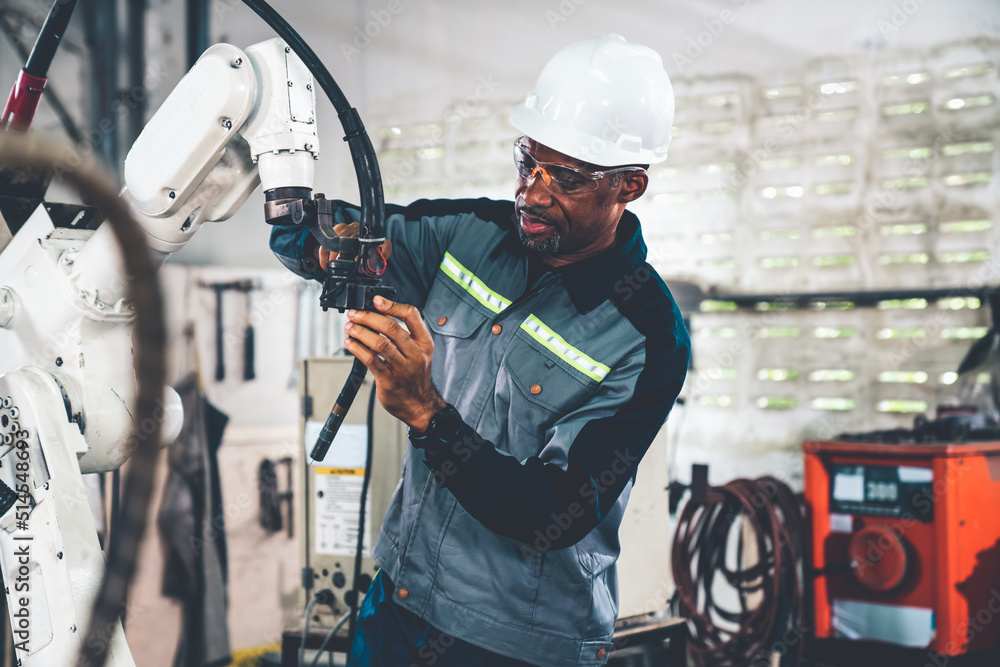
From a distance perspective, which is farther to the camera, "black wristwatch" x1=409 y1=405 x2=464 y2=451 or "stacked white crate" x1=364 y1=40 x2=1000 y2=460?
"stacked white crate" x1=364 y1=40 x2=1000 y2=460

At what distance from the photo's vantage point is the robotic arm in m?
1.03

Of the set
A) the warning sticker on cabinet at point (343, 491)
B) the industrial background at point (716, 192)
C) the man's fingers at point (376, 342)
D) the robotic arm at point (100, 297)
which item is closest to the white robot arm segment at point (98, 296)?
the robotic arm at point (100, 297)

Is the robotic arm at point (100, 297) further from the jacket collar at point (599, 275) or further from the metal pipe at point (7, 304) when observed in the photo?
the jacket collar at point (599, 275)

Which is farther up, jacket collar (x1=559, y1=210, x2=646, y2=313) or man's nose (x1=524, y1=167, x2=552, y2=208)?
man's nose (x1=524, y1=167, x2=552, y2=208)

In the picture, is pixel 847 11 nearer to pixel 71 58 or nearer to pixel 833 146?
pixel 833 146

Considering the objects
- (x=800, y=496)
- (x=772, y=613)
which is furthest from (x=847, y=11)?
(x=772, y=613)

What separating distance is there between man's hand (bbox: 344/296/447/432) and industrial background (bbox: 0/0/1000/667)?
199 cm

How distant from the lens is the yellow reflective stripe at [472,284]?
55.3 inches

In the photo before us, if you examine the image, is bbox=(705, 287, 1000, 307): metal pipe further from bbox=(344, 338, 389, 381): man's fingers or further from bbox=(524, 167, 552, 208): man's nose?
bbox=(344, 338, 389, 381): man's fingers

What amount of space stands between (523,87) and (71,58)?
1854mm

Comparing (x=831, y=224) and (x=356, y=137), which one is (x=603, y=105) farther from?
(x=831, y=224)

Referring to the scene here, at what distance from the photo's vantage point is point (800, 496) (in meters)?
3.01

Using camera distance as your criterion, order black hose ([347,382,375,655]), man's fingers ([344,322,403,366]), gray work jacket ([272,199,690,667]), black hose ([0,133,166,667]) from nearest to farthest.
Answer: black hose ([0,133,166,667]), man's fingers ([344,322,403,366]), gray work jacket ([272,199,690,667]), black hose ([347,382,375,655])

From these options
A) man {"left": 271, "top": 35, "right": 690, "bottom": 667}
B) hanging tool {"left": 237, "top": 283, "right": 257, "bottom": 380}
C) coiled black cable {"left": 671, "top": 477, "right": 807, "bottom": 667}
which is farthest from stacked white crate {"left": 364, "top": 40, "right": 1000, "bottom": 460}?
man {"left": 271, "top": 35, "right": 690, "bottom": 667}
